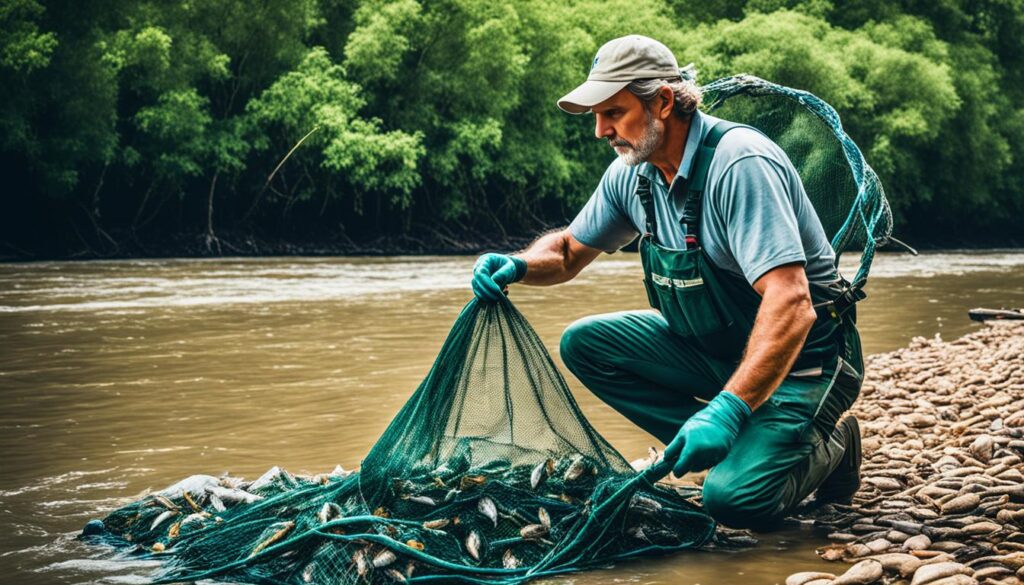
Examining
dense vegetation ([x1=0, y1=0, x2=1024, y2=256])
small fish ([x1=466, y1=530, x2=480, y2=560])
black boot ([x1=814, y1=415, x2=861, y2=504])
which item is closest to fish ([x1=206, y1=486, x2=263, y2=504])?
small fish ([x1=466, y1=530, x2=480, y2=560])

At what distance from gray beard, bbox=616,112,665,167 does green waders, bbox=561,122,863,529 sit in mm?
140

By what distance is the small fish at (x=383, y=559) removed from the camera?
2967mm

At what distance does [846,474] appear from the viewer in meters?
3.62

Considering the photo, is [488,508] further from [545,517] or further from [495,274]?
[495,274]

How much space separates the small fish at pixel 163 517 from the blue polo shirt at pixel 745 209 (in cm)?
183

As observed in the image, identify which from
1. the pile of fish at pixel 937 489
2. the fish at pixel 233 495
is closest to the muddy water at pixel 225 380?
the pile of fish at pixel 937 489

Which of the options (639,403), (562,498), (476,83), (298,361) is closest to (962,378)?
(639,403)

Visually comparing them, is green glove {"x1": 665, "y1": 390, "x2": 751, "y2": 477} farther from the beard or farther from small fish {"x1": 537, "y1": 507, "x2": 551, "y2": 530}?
the beard

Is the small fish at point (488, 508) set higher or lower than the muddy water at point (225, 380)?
higher

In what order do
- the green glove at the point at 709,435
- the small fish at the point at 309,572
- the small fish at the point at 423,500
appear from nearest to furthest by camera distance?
1. the green glove at the point at 709,435
2. the small fish at the point at 309,572
3. the small fish at the point at 423,500

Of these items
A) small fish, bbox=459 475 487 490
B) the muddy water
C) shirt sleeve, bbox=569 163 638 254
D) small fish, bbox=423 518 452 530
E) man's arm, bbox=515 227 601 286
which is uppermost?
shirt sleeve, bbox=569 163 638 254

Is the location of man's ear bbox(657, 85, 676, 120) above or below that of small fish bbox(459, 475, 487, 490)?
above

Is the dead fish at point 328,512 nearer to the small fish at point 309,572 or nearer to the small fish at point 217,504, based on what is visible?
the small fish at point 309,572

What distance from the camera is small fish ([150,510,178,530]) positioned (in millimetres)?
3467
